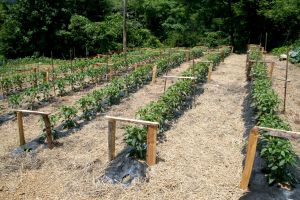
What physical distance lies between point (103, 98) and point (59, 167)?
4.46 metres

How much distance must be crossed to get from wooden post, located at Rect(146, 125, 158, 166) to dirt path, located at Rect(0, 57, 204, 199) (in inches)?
40.0

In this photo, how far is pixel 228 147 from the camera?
7.87 metres

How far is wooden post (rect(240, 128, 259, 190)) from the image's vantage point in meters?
5.67

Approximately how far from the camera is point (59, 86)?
486 inches

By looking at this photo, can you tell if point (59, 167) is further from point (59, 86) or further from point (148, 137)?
point (59, 86)

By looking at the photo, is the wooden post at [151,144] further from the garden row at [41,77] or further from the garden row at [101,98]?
the garden row at [41,77]

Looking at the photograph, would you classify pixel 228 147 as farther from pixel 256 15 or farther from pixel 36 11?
pixel 256 15

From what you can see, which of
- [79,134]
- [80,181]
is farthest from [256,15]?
[80,181]

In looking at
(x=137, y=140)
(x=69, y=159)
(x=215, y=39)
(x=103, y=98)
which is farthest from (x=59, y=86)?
(x=215, y=39)

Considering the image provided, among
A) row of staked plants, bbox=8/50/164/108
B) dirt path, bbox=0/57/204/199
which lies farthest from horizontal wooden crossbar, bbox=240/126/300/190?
row of staked plants, bbox=8/50/164/108

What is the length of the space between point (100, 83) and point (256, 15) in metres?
21.2

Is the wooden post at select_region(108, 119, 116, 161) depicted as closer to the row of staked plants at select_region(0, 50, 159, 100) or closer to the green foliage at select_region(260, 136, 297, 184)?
the green foliage at select_region(260, 136, 297, 184)

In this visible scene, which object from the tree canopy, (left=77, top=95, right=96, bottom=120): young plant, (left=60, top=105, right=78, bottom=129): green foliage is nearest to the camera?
(left=60, top=105, right=78, bottom=129): green foliage

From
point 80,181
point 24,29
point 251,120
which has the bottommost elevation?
point 80,181
